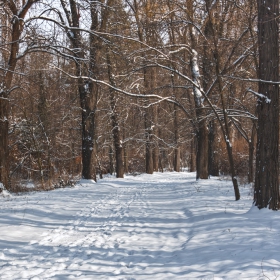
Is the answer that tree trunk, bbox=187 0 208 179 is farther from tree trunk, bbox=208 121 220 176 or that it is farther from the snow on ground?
tree trunk, bbox=208 121 220 176

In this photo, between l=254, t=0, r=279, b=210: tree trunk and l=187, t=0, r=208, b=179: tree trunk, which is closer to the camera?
l=254, t=0, r=279, b=210: tree trunk

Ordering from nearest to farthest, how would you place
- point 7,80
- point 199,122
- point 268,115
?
1. point 268,115
2. point 7,80
3. point 199,122

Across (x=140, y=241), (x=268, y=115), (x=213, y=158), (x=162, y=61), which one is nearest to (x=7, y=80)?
(x=162, y=61)

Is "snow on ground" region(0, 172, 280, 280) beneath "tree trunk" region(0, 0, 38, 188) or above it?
beneath

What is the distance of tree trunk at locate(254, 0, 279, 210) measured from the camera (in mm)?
7223

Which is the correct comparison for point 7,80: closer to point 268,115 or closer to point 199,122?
point 199,122

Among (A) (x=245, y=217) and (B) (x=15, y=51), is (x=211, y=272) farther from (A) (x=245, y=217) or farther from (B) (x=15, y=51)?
(B) (x=15, y=51)

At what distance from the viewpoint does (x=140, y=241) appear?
6238 mm

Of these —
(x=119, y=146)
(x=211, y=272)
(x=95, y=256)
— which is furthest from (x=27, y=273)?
(x=119, y=146)

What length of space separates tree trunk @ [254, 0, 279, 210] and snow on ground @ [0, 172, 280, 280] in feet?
1.72

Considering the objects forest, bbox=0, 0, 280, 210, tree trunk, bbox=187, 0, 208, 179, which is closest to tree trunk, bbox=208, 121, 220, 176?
forest, bbox=0, 0, 280, 210

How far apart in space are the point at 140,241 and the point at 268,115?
3.99m

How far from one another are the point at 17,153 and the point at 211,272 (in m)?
24.7

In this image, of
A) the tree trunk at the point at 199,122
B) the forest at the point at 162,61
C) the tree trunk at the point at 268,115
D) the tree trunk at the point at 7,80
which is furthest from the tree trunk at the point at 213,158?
the tree trunk at the point at 268,115
